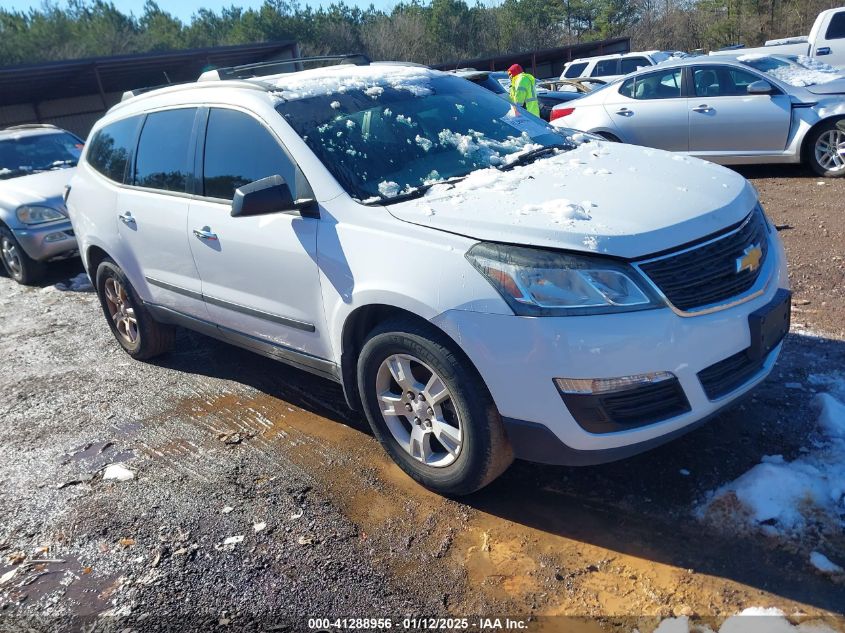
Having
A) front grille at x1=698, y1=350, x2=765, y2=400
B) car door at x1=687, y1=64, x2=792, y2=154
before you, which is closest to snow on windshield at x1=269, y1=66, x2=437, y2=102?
front grille at x1=698, y1=350, x2=765, y2=400

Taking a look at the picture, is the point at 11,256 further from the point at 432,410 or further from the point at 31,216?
the point at 432,410

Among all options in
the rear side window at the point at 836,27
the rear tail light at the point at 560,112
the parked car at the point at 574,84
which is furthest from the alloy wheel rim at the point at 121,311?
the parked car at the point at 574,84

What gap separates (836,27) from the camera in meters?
13.6

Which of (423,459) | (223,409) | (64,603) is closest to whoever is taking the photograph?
(64,603)

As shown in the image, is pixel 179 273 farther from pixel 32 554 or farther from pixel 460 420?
pixel 460 420

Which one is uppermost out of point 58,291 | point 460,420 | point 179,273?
point 179,273

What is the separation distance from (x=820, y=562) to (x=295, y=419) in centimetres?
282

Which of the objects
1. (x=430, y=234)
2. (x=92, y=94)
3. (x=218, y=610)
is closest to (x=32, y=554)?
(x=218, y=610)

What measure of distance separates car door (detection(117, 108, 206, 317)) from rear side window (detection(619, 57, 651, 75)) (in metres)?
17.7

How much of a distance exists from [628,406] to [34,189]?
315 inches

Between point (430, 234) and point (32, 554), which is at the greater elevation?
point (430, 234)

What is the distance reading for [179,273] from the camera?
449 cm

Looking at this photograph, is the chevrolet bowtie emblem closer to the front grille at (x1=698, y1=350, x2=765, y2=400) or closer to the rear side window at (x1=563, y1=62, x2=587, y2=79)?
the front grille at (x1=698, y1=350, x2=765, y2=400)

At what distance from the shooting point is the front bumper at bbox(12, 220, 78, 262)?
8.19 m
